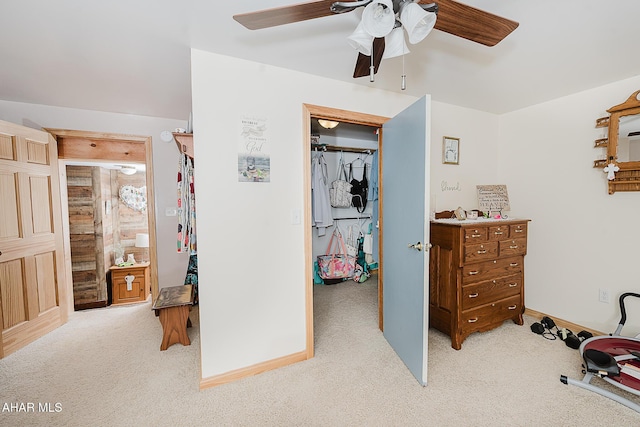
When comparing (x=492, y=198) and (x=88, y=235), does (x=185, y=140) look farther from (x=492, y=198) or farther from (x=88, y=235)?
(x=492, y=198)

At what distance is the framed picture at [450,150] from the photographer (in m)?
2.52

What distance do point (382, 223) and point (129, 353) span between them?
2546 millimetres

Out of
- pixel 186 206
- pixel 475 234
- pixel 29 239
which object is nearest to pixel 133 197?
pixel 29 239

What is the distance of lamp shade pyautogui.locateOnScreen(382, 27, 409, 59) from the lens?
3.58ft

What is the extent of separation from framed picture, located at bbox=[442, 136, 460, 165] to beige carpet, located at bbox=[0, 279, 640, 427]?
176cm

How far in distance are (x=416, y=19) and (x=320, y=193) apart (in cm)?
263

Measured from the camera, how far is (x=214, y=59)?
159cm

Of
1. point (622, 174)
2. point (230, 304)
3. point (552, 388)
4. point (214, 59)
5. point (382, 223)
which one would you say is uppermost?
point (214, 59)

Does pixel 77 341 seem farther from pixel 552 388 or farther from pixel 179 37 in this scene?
pixel 552 388

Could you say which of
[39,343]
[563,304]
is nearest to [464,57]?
[563,304]

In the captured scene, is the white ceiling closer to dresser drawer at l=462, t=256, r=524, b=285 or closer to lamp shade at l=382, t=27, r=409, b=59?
lamp shade at l=382, t=27, r=409, b=59

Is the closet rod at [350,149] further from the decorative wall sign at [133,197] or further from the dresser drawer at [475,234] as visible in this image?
the decorative wall sign at [133,197]

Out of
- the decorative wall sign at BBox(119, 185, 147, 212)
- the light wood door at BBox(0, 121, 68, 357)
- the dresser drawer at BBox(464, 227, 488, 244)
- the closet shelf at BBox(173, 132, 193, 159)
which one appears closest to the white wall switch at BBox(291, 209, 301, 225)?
the closet shelf at BBox(173, 132, 193, 159)

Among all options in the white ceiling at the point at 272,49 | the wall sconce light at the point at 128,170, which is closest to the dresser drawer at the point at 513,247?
the white ceiling at the point at 272,49
